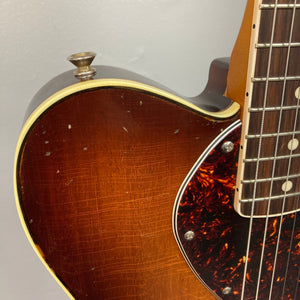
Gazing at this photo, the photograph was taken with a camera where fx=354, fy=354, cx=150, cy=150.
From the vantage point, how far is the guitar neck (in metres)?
0.44

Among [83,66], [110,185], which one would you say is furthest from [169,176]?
[83,66]

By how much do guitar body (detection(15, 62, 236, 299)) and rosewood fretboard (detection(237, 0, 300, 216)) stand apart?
0.05 m

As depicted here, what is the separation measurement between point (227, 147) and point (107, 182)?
0.17 m

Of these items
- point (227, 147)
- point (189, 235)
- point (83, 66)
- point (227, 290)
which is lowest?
point (227, 290)

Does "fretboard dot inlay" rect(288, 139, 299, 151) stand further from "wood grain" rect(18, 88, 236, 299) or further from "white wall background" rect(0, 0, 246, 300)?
"white wall background" rect(0, 0, 246, 300)

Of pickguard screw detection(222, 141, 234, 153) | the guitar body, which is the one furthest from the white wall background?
pickguard screw detection(222, 141, 234, 153)

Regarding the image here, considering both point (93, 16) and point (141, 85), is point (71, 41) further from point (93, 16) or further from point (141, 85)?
point (141, 85)

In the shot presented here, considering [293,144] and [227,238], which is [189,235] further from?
[293,144]

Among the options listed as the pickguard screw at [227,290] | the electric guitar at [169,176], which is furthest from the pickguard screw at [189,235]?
the pickguard screw at [227,290]

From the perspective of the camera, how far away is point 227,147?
50cm

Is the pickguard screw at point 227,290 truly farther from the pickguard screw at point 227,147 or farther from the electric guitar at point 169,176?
the pickguard screw at point 227,147

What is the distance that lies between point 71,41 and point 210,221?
49 centimetres

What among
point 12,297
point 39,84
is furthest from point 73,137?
point 12,297

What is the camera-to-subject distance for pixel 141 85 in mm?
453
